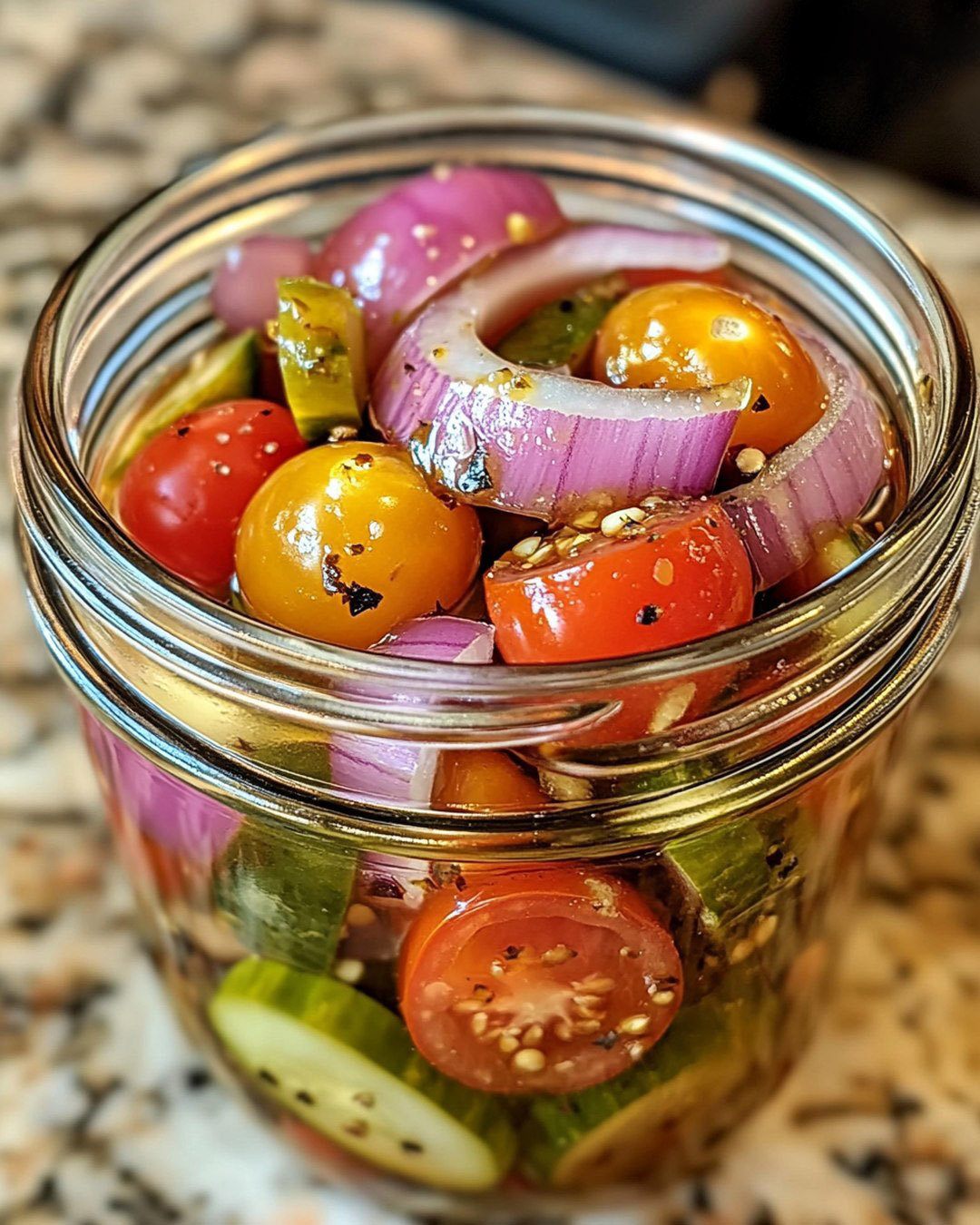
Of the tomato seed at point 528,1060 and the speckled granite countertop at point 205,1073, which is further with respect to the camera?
the speckled granite countertop at point 205,1073

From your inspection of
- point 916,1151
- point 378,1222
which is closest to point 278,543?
point 378,1222

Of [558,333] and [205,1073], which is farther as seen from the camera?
[205,1073]

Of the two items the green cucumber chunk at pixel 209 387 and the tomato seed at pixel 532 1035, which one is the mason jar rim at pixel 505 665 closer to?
the green cucumber chunk at pixel 209 387

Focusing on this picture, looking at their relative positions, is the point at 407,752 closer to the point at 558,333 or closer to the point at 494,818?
the point at 494,818

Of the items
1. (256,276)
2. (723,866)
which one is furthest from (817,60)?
(723,866)

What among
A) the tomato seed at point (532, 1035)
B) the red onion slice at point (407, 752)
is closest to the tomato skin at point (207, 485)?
the red onion slice at point (407, 752)
